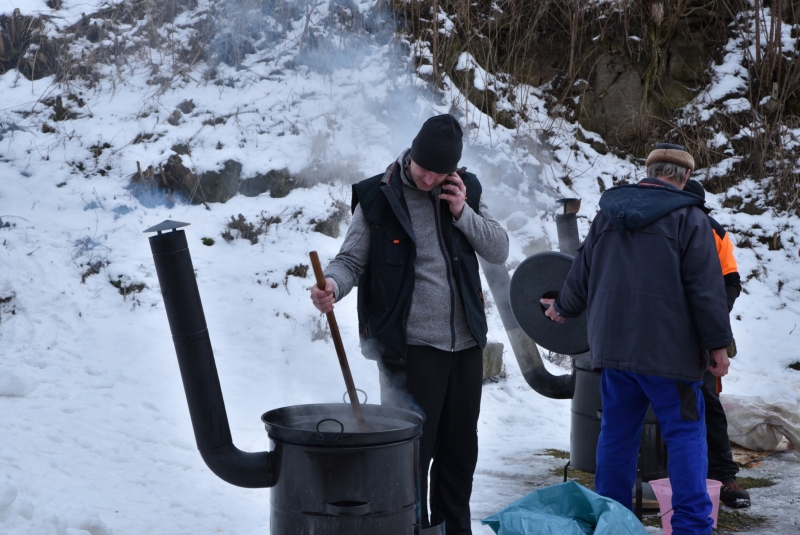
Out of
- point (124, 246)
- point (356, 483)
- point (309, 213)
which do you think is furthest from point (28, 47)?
point (356, 483)

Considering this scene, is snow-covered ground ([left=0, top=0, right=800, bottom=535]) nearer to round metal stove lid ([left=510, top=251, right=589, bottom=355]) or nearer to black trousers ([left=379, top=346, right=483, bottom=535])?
black trousers ([left=379, top=346, right=483, bottom=535])

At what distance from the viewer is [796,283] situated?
28.3 ft

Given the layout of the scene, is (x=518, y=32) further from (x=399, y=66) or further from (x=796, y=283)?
(x=796, y=283)

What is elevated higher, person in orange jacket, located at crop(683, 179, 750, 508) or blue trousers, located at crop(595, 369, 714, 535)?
blue trousers, located at crop(595, 369, 714, 535)

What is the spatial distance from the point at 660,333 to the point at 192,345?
6.21 feet

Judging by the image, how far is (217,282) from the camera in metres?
6.80

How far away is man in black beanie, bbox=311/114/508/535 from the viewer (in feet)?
10.1

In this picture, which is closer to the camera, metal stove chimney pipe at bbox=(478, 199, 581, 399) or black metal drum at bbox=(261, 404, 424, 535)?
black metal drum at bbox=(261, 404, 424, 535)

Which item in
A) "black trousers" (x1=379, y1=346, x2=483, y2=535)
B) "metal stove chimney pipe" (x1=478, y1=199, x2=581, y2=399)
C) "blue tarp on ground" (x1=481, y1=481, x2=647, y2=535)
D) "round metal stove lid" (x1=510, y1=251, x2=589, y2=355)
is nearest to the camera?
"blue tarp on ground" (x1=481, y1=481, x2=647, y2=535)

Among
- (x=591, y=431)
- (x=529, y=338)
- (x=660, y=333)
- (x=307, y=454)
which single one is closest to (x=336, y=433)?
(x=307, y=454)

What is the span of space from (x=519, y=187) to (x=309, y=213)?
9.58ft

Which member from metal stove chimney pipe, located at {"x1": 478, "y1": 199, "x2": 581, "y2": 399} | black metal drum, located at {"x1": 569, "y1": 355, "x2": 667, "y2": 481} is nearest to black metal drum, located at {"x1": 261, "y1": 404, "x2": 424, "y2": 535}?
black metal drum, located at {"x1": 569, "y1": 355, "x2": 667, "y2": 481}

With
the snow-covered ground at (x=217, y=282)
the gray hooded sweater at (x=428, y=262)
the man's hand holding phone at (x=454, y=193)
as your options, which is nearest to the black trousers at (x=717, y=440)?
the snow-covered ground at (x=217, y=282)

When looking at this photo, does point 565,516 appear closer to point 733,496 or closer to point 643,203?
point 643,203
